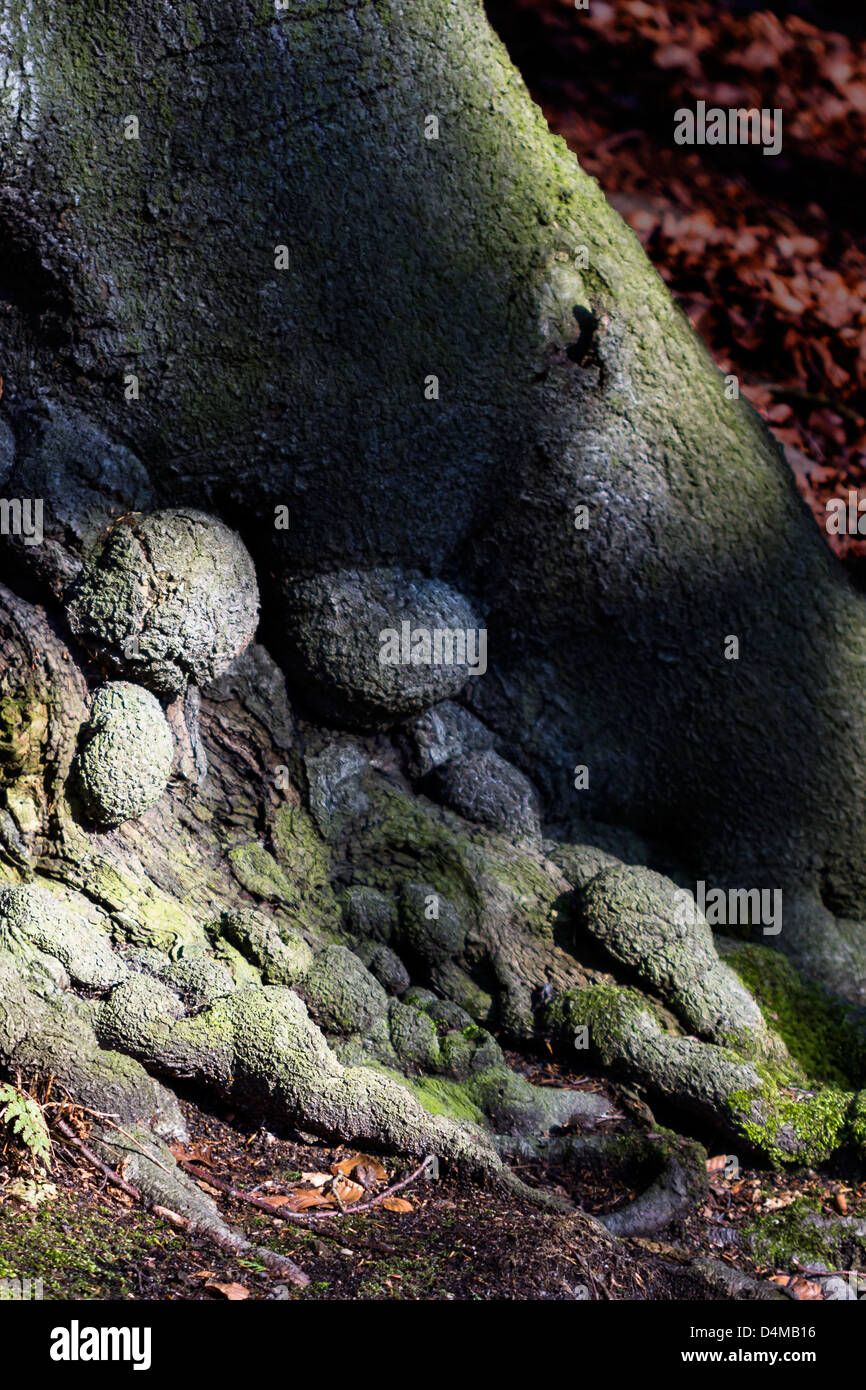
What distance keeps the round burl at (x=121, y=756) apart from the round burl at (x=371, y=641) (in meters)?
0.51

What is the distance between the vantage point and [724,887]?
12.1 feet

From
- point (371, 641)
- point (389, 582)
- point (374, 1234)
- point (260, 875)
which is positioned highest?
point (389, 582)

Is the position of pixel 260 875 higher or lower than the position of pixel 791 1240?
higher

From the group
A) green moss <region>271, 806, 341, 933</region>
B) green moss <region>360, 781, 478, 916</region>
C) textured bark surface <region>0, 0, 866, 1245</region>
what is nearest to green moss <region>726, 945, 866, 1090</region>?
textured bark surface <region>0, 0, 866, 1245</region>

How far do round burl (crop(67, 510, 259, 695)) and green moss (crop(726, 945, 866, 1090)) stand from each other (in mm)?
1903

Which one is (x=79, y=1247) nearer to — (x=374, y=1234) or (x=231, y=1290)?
(x=231, y=1290)

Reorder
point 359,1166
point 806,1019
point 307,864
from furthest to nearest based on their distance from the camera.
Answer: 1. point 806,1019
2. point 307,864
3. point 359,1166

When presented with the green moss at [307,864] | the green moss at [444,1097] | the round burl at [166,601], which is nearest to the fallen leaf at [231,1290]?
the green moss at [444,1097]

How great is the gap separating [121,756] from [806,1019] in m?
2.24

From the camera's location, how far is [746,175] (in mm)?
5934

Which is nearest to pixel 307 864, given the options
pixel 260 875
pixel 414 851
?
pixel 260 875

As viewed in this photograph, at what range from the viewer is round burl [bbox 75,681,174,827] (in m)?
2.80

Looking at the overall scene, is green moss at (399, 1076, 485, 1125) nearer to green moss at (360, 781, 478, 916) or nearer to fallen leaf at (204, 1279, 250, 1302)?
green moss at (360, 781, 478, 916)

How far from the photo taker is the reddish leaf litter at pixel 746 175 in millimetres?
5496
